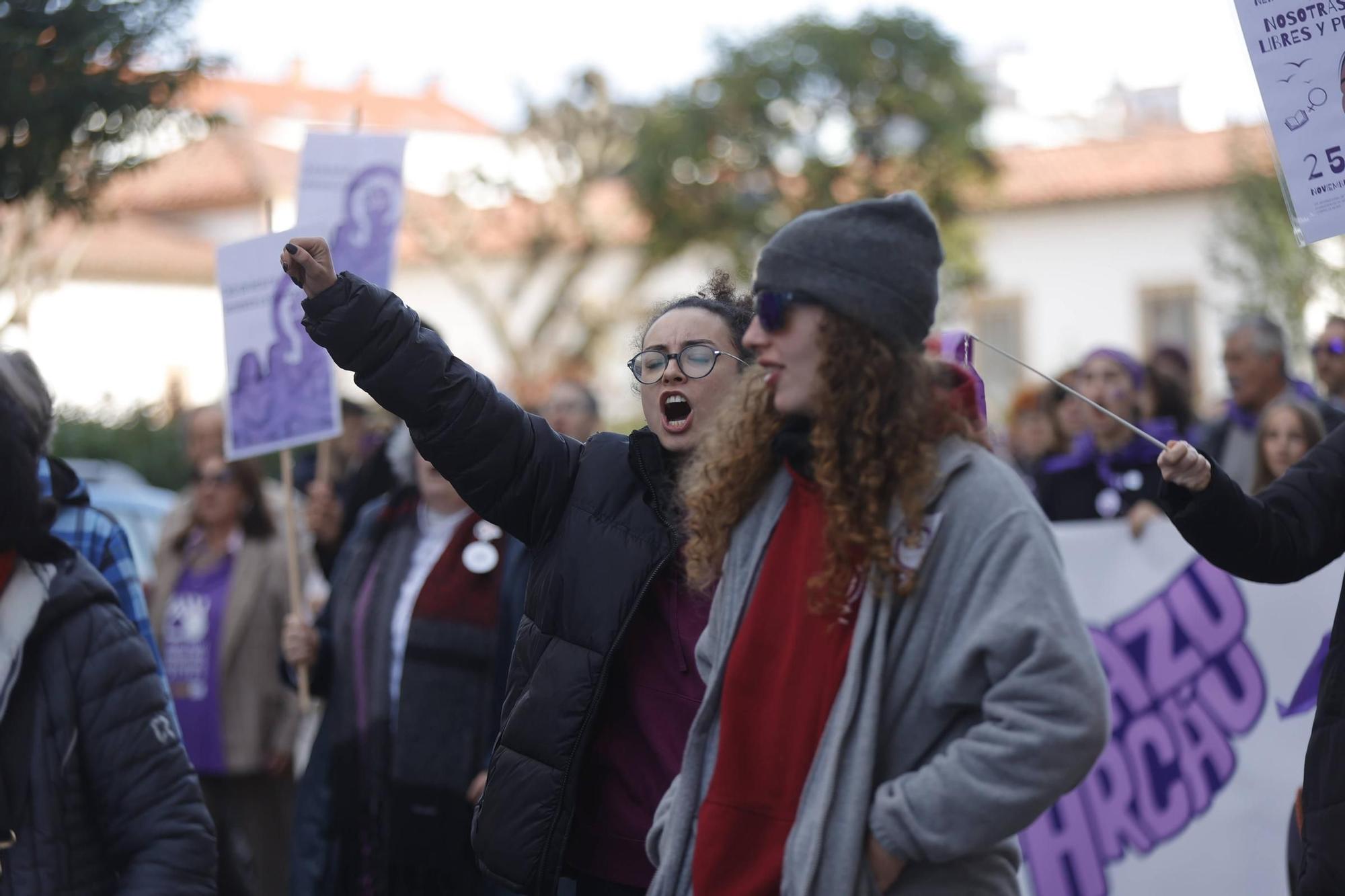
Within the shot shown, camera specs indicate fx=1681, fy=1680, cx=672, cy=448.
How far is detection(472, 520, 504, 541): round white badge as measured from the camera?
4953 mm

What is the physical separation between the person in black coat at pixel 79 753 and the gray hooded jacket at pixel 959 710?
1.27 m

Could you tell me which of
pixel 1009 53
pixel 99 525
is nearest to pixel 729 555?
pixel 99 525

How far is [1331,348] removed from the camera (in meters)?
6.31

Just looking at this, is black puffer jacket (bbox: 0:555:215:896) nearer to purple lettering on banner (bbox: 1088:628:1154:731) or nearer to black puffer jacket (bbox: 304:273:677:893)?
black puffer jacket (bbox: 304:273:677:893)

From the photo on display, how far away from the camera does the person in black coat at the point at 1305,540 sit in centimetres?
295

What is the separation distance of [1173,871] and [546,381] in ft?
71.2

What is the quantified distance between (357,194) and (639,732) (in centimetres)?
317

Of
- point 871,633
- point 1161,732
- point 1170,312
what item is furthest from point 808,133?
point 871,633

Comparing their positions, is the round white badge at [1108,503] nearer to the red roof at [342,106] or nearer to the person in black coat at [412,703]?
the person in black coat at [412,703]

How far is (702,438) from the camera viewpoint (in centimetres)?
282

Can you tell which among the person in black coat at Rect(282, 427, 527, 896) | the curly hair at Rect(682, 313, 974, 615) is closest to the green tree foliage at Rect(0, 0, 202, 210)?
the person in black coat at Rect(282, 427, 527, 896)

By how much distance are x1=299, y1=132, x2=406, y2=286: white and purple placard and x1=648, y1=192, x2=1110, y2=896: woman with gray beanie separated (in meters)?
3.47

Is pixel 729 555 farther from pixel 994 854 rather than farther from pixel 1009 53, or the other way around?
pixel 1009 53

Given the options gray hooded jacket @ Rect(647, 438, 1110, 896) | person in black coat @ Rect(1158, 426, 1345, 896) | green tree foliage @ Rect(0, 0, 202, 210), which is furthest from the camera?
green tree foliage @ Rect(0, 0, 202, 210)
